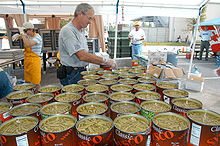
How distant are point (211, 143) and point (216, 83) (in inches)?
281

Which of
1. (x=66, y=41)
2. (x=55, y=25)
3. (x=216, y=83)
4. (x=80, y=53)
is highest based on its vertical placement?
(x=55, y=25)

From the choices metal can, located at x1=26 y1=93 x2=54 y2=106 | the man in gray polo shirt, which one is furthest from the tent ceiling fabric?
metal can, located at x1=26 y1=93 x2=54 y2=106

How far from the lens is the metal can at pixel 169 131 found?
1.00 meters

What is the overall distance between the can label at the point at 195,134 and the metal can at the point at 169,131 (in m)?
0.05

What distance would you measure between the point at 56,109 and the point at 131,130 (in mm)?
722

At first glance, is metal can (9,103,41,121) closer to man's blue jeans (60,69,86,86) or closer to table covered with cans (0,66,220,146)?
table covered with cans (0,66,220,146)

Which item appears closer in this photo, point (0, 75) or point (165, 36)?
point (0, 75)

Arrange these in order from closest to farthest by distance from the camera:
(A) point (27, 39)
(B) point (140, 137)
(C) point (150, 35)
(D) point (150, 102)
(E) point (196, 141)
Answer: (B) point (140, 137), (E) point (196, 141), (D) point (150, 102), (A) point (27, 39), (C) point (150, 35)

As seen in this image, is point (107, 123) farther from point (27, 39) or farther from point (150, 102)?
point (27, 39)

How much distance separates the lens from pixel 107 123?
1.21 metres

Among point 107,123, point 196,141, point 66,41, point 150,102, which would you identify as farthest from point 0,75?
point 196,141

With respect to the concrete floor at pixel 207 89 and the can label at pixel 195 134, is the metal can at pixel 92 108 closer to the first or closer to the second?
the can label at pixel 195 134

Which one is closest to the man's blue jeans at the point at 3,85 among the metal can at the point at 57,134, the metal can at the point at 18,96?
the metal can at the point at 18,96

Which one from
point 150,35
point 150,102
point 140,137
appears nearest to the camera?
point 140,137
